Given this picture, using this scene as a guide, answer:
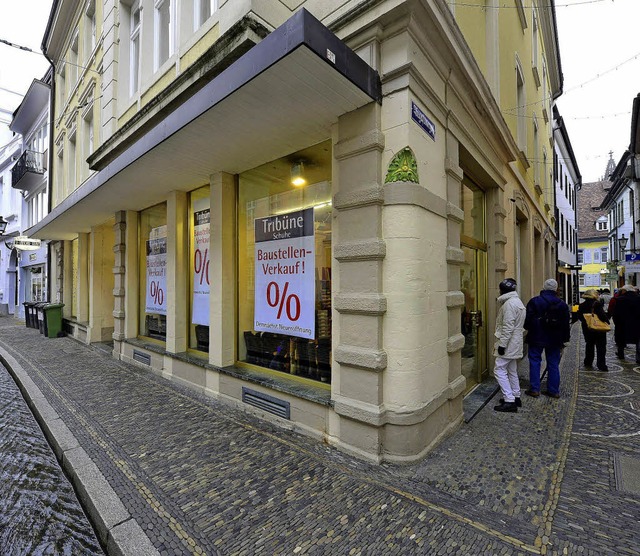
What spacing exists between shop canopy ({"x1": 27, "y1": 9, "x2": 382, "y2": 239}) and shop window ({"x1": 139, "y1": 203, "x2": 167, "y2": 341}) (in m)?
1.54

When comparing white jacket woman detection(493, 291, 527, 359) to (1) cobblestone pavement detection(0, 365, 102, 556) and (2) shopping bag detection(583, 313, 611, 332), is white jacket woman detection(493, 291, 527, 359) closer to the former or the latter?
(2) shopping bag detection(583, 313, 611, 332)

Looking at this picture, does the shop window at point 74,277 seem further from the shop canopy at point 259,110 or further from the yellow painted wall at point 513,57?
the yellow painted wall at point 513,57

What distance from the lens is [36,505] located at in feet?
10.2

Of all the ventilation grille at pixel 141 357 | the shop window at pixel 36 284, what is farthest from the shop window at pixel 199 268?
the shop window at pixel 36 284

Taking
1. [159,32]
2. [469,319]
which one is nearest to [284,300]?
[469,319]

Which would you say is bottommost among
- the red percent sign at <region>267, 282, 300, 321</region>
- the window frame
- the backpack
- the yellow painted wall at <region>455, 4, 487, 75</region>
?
the backpack

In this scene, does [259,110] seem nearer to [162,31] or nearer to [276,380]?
→ [276,380]

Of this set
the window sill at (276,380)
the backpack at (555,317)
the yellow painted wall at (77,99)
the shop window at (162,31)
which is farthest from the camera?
the yellow painted wall at (77,99)

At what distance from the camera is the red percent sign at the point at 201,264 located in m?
6.32

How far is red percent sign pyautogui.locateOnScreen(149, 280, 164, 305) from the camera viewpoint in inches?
296

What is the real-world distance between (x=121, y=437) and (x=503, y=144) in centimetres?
770

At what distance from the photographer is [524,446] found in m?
3.88

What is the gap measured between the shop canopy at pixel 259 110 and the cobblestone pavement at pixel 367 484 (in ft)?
11.6

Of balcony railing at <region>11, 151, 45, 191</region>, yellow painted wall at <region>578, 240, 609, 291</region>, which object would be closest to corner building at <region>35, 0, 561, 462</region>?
balcony railing at <region>11, 151, 45, 191</region>
